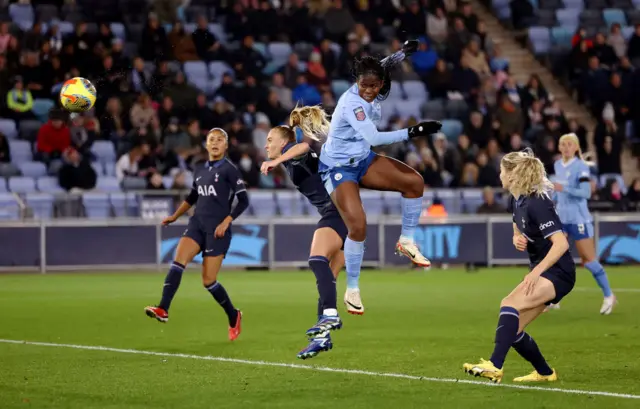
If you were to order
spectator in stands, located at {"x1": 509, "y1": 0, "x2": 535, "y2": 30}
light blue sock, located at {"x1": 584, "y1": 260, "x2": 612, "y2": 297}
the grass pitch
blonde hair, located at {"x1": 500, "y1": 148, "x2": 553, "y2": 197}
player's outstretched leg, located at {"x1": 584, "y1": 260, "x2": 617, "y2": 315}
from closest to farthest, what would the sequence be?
1. the grass pitch
2. blonde hair, located at {"x1": 500, "y1": 148, "x2": 553, "y2": 197}
3. player's outstretched leg, located at {"x1": 584, "y1": 260, "x2": 617, "y2": 315}
4. light blue sock, located at {"x1": 584, "y1": 260, "x2": 612, "y2": 297}
5. spectator in stands, located at {"x1": 509, "y1": 0, "x2": 535, "y2": 30}

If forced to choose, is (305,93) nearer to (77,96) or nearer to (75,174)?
(75,174)

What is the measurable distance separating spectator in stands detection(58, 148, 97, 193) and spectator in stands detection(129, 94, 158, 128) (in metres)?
1.56

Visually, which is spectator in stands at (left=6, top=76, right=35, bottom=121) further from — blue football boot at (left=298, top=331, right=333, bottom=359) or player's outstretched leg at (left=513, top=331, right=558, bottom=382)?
player's outstretched leg at (left=513, top=331, right=558, bottom=382)

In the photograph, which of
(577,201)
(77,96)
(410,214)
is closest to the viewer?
(410,214)

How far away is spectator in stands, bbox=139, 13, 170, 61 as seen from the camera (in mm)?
24438

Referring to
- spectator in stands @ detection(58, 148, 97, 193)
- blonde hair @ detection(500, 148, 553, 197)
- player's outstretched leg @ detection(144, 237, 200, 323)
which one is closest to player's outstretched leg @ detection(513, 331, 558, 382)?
blonde hair @ detection(500, 148, 553, 197)

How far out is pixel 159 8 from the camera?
26.1 meters

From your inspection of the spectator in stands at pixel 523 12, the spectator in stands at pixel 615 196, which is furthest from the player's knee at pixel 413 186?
the spectator in stands at pixel 523 12

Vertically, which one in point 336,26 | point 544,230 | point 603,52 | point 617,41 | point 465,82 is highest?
point 336,26

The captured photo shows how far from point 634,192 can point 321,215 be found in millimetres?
16028

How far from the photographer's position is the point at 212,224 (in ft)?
40.9

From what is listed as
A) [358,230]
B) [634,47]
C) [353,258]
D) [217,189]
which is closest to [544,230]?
[358,230]

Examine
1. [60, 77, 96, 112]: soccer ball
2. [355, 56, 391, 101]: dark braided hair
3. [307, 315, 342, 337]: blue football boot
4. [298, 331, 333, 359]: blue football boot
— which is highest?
[355, 56, 391, 101]: dark braided hair

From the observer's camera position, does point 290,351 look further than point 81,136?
No
